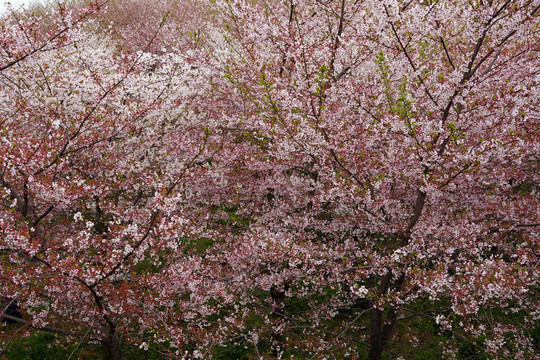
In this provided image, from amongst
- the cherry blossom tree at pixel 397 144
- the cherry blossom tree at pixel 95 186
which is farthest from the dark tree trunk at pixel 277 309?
the cherry blossom tree at pixel 95 186

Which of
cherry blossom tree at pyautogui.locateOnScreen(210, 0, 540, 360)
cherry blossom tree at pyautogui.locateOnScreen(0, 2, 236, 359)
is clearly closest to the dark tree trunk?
cherry blossom tree at pyautogui.locateOnScreen(210, 0, 540, 360)

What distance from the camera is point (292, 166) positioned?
667 centimetres

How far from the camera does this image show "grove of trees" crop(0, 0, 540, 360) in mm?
4191

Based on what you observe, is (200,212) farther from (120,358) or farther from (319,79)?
(319,79)

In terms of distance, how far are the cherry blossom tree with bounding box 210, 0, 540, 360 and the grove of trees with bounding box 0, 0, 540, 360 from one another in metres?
0.05

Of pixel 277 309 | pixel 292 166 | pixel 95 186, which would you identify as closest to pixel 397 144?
pixel 292 166

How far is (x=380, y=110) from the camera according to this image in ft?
18.8

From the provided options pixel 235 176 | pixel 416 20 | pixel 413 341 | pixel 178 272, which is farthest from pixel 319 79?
pixel 413 341

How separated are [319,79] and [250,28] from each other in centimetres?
242

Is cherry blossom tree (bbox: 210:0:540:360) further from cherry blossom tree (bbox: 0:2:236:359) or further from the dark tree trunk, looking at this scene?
cherry blossom tree (bbox: 0:2:236:359)

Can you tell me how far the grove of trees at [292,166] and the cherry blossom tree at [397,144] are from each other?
0.17ft

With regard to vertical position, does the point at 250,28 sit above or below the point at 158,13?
below

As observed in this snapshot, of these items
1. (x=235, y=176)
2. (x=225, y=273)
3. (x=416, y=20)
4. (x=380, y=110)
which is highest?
(x=380, y=110)

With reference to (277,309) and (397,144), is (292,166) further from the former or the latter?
(277,309)
